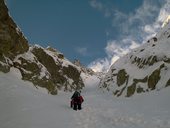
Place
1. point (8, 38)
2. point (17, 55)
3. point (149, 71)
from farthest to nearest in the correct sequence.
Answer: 1. point (17, 55)
2. point (149, 71)
3. point (8, 38)

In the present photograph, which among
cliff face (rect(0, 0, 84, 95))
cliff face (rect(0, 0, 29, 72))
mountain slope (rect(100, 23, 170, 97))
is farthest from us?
cliff face (rect(0, 0, 84, 95))

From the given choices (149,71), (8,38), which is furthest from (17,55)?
(149,71)

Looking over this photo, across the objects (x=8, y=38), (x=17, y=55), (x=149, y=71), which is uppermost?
(x=17, y=55)

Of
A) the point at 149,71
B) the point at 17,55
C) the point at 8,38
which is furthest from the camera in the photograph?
the point at 17,55

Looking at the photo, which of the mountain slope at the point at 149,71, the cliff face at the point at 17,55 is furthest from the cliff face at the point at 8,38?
the mountain slope at the point at 149,71

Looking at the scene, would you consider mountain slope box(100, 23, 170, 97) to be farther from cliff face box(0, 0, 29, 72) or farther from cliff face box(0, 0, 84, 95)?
cliff face box(0, 0, 29, 72)

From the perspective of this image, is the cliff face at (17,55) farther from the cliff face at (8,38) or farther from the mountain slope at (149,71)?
the mountain slope at (149,71)

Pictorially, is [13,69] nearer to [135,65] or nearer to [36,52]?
[135,65]

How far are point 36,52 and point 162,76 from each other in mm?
55307

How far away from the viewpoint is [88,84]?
459ft

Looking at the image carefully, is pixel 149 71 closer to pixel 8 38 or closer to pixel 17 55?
pixel 17 55

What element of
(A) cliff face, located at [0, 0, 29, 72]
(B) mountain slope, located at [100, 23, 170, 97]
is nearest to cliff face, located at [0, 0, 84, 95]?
(A) cliff face, located at [0, 0, 29, 72]

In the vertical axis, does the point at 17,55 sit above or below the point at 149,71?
above

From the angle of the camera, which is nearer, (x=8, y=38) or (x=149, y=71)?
(x=8, y=38)
